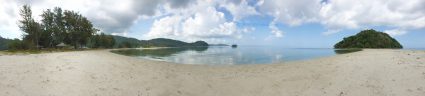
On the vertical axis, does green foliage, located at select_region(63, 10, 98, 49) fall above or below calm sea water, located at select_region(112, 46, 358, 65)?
above

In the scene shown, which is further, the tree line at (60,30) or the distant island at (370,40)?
the distant island at (370,40)

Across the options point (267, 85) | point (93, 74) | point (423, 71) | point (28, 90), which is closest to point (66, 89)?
point (28, 90)

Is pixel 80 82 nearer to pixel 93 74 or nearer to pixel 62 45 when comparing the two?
pixel 93 74

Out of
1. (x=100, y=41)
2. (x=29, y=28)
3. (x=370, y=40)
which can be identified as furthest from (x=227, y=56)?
(x=370, y=40)

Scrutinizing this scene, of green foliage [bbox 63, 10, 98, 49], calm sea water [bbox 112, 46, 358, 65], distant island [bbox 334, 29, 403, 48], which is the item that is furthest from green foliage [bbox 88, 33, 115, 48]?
distant island [bbox 334, 29, 403, 48]

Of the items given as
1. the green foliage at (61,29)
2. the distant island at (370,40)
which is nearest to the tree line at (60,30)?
the green foliage at (61,29)

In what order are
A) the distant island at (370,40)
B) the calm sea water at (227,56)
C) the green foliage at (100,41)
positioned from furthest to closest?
the distant island at (370,40) < the green foliage at (100,41) < the calm sea water at (227,56)

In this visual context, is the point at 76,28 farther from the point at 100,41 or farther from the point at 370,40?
the point at 370,40

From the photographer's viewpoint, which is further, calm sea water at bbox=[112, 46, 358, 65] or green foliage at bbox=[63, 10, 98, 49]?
green foliage at bbox=[63, 10, 98, 49]

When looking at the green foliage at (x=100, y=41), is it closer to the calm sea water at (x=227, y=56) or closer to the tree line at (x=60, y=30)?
the tree line at (x=60, y=30)

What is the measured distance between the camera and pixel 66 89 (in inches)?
392

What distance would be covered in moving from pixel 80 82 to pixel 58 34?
80113 millimetres

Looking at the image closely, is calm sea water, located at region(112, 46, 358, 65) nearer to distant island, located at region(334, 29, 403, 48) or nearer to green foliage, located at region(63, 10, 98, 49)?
green foliage, located at region(63, 10, 98, 49)

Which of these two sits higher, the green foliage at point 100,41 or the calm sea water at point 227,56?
the green foliage at point 100,41
